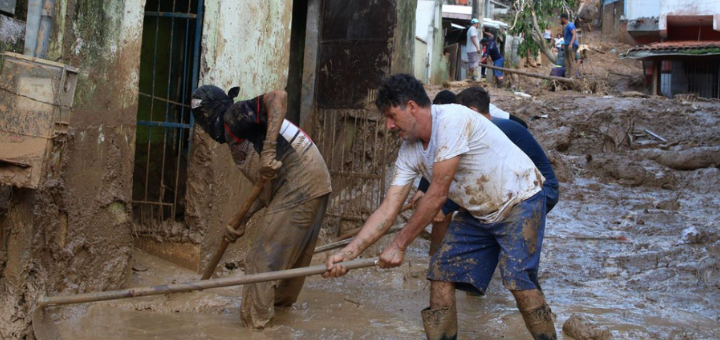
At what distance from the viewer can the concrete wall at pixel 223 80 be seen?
631 centimetres

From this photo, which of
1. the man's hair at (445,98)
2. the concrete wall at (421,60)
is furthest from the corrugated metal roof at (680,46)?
the man's hair at (445,98)

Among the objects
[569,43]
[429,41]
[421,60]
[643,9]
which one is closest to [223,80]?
[421,60]

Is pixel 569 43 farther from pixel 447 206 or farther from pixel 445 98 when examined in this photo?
pixel 447 206

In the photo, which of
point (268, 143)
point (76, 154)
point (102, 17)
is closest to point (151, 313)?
point (76, 154)

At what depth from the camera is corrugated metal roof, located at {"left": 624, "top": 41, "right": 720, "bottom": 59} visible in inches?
770

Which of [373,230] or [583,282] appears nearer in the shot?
[373,230]

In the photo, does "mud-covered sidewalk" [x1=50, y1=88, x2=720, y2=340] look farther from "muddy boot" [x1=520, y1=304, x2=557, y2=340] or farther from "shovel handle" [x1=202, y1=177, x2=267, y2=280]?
"muddy boot" [x1=520, y1=304, x2=557, y2=340]

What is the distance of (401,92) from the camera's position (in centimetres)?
392

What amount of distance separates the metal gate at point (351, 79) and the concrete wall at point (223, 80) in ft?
5.44

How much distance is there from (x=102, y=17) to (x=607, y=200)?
6.51 metres

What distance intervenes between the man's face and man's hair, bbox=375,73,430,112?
22 millimetres

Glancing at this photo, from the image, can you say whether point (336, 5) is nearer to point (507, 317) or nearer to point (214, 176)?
point (214, 176)

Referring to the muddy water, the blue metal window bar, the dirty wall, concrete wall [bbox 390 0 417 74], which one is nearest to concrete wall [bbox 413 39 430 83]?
concrete wall [bbox 390 0 417 74]

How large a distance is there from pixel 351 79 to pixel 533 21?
21.0m
